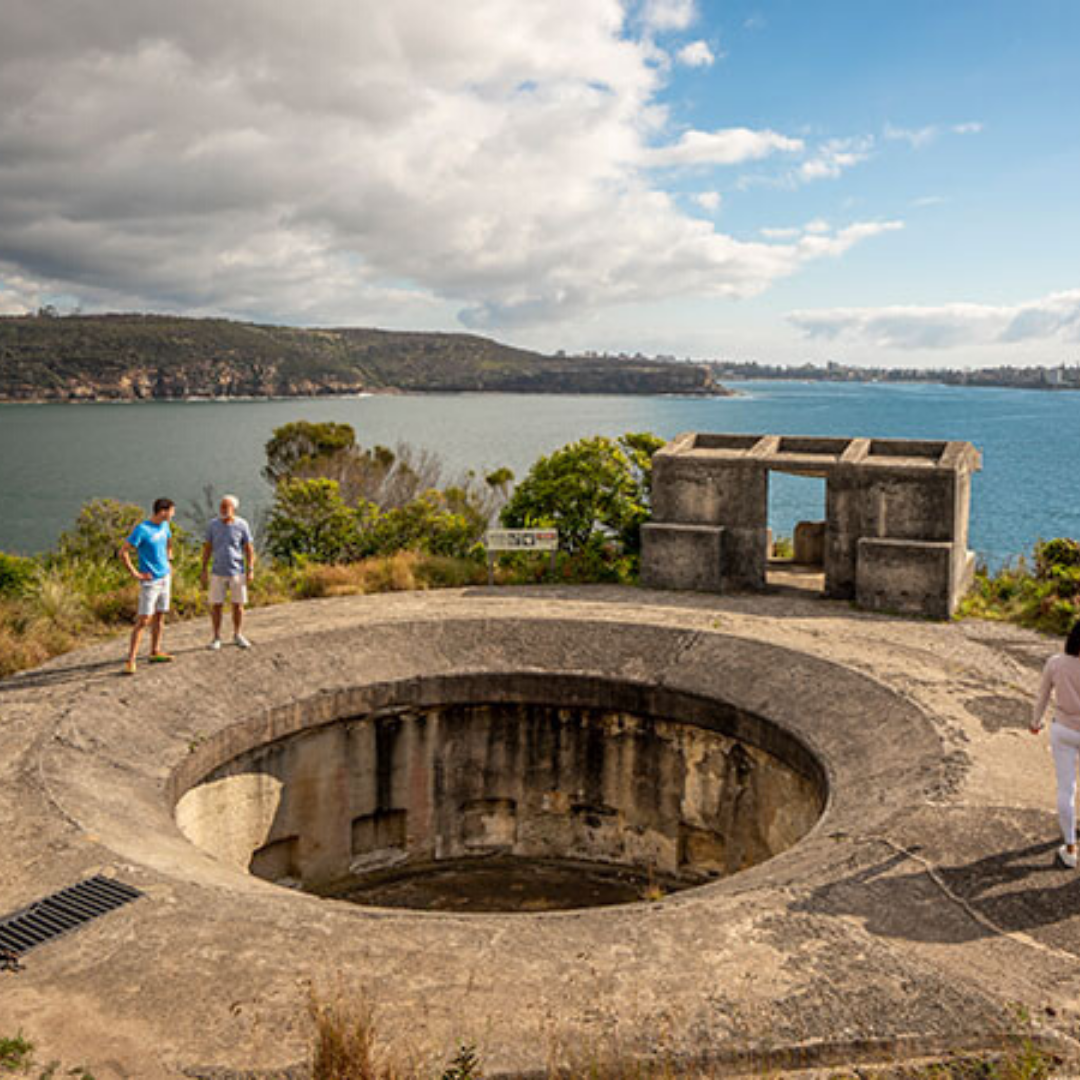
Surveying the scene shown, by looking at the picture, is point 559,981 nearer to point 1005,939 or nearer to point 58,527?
point 1005,939

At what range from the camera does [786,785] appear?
9852 mm

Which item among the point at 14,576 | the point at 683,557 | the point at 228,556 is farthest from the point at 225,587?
the point at 683,557

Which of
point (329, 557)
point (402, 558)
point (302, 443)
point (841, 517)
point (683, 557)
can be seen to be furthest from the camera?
point (302, 443)

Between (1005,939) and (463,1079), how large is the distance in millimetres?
3089

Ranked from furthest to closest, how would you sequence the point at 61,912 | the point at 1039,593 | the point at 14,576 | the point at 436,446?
the point at 436,446, the point at 1039,593, the point at 14,576, the point at 61,912

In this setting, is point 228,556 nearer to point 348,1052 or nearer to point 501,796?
point 501,796

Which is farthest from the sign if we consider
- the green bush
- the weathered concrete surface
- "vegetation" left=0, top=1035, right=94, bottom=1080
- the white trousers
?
"vegetation" left=0, top=1035, right=94, bottom=1080

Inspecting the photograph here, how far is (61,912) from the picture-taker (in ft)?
19.0

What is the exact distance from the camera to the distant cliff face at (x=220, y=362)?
4449 inches

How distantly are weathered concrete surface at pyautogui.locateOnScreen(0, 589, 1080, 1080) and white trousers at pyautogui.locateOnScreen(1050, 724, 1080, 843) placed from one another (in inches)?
10.5

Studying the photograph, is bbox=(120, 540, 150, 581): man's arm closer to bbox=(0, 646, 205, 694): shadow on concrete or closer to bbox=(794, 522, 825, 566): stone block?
bbox=(0, 646, 205, 694): shadow on concrete

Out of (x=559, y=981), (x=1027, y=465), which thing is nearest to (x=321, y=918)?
(x=559, y=981)

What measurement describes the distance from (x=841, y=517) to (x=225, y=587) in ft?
27.2

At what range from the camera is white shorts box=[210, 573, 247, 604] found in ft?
35.4
